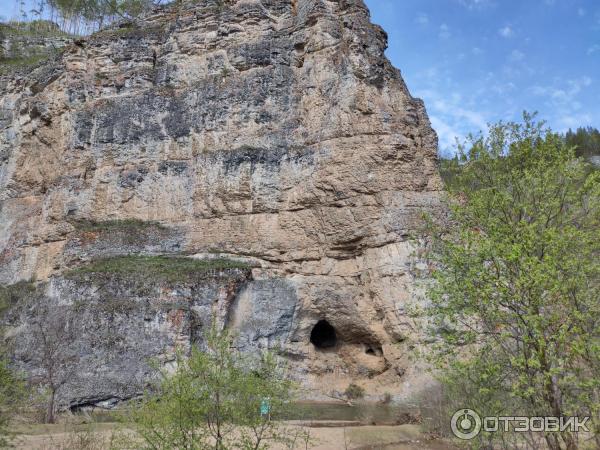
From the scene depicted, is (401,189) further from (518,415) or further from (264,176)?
(518,415)

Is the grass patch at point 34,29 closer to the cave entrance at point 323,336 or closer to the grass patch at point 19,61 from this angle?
the grass patch at point 19,61

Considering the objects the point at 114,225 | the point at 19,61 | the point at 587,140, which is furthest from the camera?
the point at 587,140

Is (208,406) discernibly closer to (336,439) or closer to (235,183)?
(336,439)

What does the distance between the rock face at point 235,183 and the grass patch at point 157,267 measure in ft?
2.14

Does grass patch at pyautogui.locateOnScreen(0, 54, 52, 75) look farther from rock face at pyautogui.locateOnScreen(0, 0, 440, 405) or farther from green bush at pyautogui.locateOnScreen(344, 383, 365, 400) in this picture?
green bush at pyautogui.locateOnScreen(344, 383, 365, 400)

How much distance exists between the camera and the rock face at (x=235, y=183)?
22.9 meters

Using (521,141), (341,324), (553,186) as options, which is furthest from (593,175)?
(341,324)

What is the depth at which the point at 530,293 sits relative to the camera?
26.2ft

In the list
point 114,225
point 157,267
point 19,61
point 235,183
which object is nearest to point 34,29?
point 19,61

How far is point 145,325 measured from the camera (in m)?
21.5

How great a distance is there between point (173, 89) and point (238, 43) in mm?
5016

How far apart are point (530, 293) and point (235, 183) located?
21.2m

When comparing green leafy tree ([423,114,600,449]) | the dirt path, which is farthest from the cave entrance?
green leafy tree ([423,114,600,449])

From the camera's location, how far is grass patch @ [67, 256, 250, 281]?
915 inches
